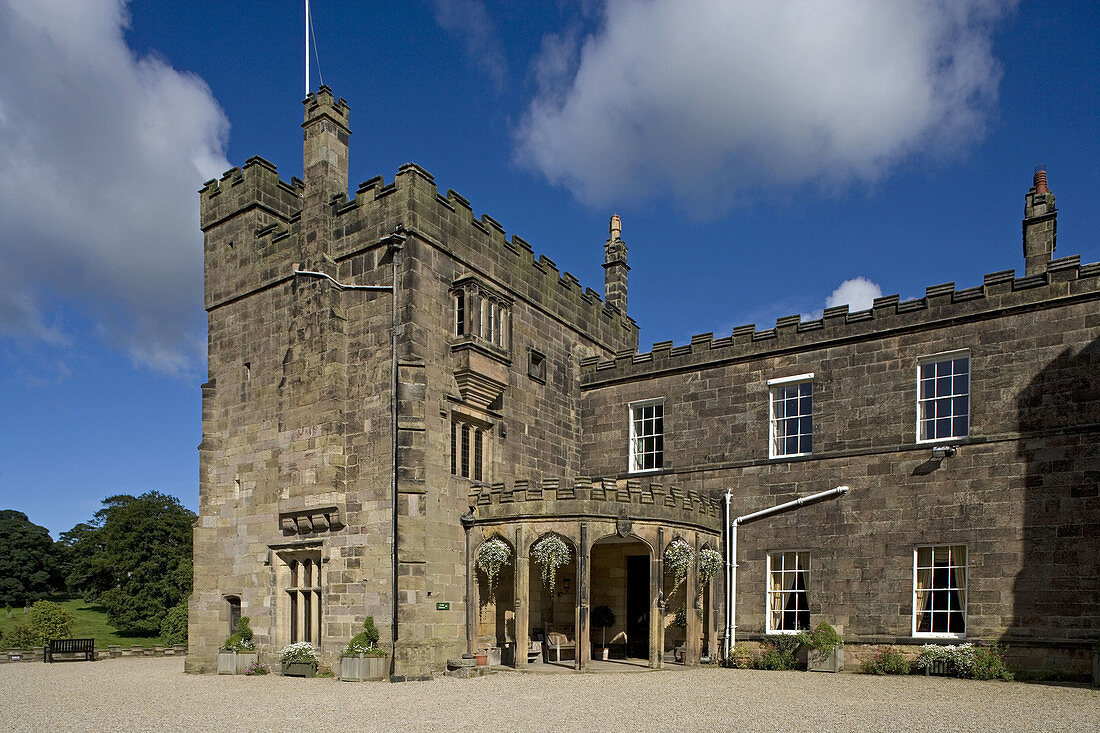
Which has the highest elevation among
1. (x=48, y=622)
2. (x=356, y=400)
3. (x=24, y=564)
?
(x=356, y=400)

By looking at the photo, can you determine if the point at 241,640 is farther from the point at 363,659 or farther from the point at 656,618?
the point at 656,618

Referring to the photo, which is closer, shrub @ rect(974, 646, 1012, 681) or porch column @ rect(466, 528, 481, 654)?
shrub @ rect(974, 646, 1012, 681)

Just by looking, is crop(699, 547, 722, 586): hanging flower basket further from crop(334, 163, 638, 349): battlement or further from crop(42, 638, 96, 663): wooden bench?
crop(42, 638, 96, 663): wooden bench

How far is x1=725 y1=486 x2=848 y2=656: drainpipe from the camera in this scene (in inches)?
757

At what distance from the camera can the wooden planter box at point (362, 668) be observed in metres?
16.6

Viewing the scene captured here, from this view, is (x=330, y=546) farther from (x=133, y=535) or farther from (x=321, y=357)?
(x=133, y=535)

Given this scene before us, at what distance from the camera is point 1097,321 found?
16609 mm

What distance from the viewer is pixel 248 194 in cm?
2191

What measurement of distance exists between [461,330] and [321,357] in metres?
3.15

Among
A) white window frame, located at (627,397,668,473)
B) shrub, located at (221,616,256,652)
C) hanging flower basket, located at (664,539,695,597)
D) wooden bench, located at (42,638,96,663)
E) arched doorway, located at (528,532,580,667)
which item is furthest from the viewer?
wooden bench, located at (42,638,96,663)

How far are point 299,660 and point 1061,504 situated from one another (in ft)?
50.9

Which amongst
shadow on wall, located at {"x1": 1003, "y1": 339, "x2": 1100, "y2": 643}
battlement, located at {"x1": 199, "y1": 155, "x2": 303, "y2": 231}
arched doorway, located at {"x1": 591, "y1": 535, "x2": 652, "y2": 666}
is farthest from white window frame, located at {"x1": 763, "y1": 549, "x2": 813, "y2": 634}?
battlement, located at {"x1": 199, "y1": 155, "x2": 303, "y2": 231}

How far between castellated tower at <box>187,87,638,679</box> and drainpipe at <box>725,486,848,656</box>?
15.6 feet

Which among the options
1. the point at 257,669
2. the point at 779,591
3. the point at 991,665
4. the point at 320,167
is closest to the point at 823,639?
the point at 779,591
